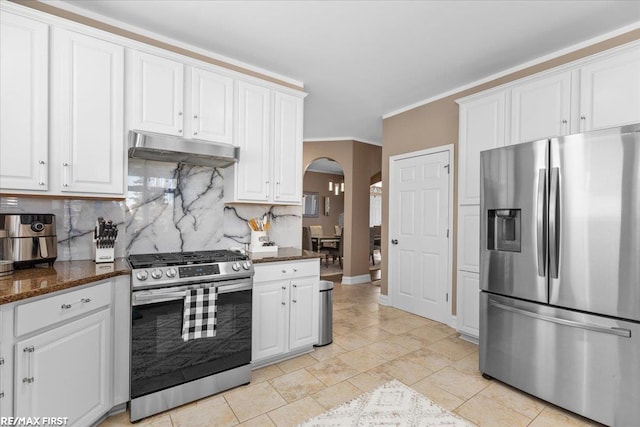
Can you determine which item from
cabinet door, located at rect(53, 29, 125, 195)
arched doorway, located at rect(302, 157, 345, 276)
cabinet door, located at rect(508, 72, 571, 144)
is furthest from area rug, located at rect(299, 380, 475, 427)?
arched doorway, located at rect(302, 157, 345, 276)

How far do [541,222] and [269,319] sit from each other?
2.18 metres

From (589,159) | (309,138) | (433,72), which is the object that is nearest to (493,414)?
(589,159)

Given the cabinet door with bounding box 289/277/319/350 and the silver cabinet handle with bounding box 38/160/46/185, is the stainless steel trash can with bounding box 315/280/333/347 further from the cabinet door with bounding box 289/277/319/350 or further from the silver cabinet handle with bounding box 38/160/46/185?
the silver cabinet handle with bounding box 38/160/46/185

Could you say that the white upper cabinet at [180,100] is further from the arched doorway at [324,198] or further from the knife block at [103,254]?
the arched doorway at [324,198]

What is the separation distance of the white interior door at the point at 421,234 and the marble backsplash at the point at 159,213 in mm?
2010

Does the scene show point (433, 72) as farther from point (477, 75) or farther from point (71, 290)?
point (71, 290)

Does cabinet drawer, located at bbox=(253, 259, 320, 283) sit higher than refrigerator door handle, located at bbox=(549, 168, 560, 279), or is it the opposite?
refrigerator door handle, located at bbox=(549, 168, 560, 279)

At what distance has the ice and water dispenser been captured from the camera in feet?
7.70

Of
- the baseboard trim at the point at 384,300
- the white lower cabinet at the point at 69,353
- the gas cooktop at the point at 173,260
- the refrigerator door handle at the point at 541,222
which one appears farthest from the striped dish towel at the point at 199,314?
the baseboard trim at the point at 384,300

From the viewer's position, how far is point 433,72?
3256mm

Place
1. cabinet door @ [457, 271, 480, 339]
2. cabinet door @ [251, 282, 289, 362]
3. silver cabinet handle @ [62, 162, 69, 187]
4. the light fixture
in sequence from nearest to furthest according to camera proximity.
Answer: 1. silver cabinet handle @ [62, 162, 69, 187]
2. cabinet door @ [251, 282, 289, 362]
3. cabinet door @ [457, 271, 480, 339]
4. the light fixture

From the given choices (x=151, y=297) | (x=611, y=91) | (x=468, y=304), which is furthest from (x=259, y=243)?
(x=611, y=91)

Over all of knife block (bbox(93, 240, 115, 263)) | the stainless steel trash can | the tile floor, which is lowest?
the tile floor

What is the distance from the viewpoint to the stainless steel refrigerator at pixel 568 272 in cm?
184
